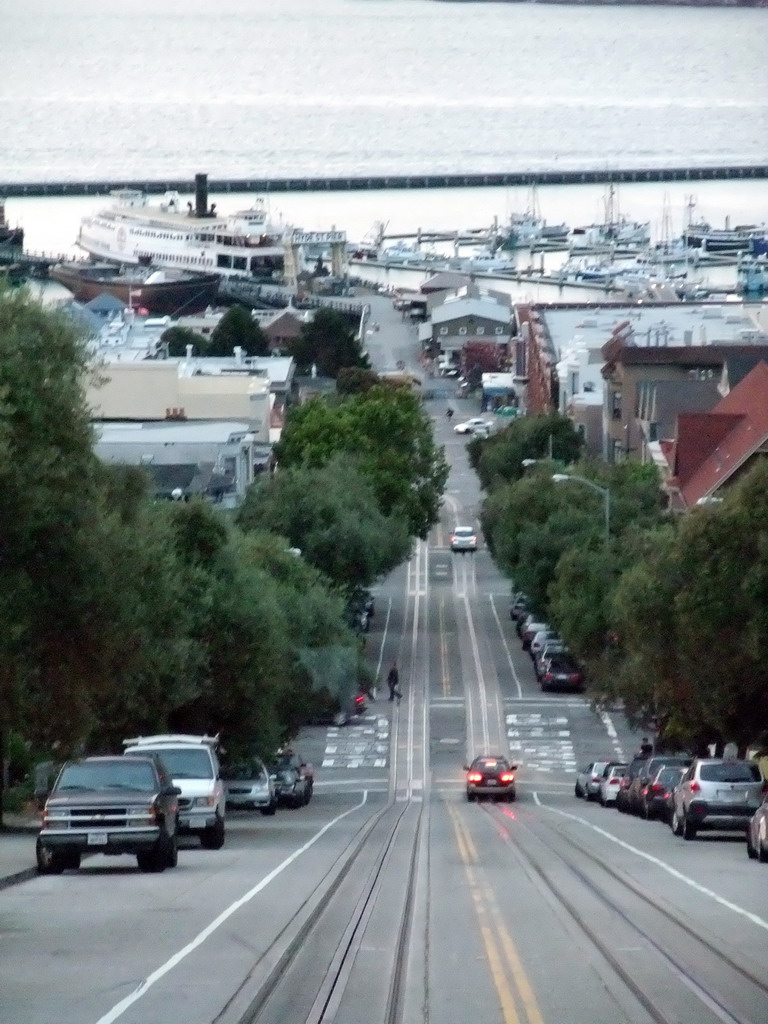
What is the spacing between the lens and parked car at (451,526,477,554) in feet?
335

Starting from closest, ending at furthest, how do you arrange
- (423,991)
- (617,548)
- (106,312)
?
(423,991) → (617,548) → (106,312)

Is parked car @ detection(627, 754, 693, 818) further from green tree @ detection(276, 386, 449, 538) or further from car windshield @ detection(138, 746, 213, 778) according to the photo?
green tree @ detection(276, 386, 449, 538)

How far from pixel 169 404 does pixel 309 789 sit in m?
55.0

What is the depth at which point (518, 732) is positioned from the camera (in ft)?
212

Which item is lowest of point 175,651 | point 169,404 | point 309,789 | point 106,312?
point 309,789

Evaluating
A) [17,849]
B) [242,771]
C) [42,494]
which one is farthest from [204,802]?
[242,771]

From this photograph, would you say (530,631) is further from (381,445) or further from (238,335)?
(238,335)

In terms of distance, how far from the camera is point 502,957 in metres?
16.6

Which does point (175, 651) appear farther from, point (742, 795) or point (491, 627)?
point (491, 627)

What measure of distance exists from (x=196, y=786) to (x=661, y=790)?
1226 centimetres

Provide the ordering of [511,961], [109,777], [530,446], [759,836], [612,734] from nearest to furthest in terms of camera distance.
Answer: [511,961] → [109,777] → [759,836] → [612,734] → [530,446]

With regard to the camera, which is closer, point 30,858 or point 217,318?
point 30,858

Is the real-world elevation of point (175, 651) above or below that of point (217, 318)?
below

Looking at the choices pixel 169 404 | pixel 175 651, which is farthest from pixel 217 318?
→ pixel 175 651
